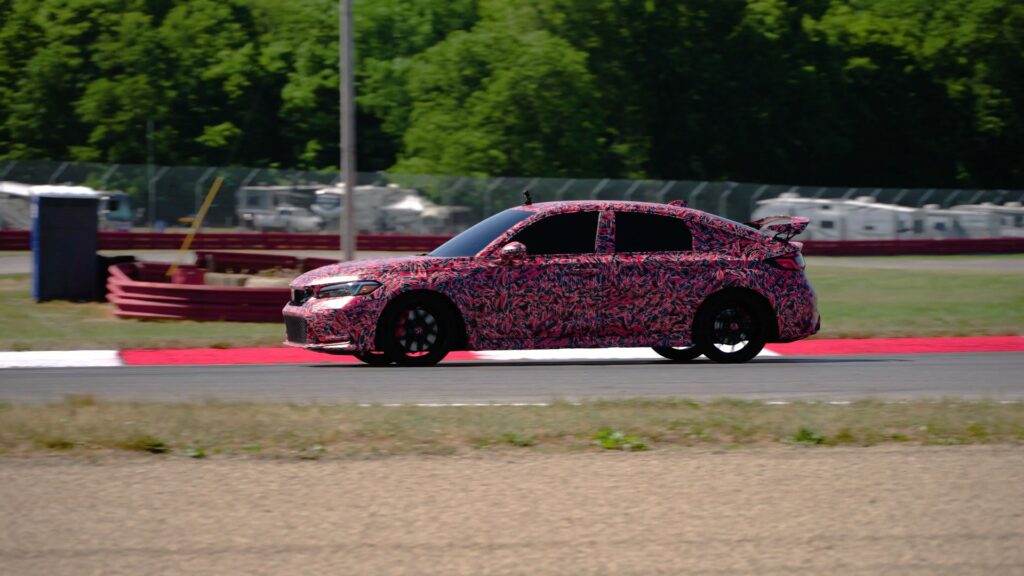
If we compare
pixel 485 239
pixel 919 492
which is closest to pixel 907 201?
pixel 485 239

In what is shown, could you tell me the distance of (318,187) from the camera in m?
46.8

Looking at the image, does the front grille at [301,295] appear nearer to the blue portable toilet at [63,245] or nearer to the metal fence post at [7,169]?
the blue portable toilet at [63,245]

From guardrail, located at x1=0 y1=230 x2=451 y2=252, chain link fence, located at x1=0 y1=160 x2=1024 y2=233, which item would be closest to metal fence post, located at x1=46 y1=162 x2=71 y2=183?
chain link fence, located at x1=0 y1=160 x2=1024 y2=233

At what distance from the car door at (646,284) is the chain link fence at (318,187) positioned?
104 feet

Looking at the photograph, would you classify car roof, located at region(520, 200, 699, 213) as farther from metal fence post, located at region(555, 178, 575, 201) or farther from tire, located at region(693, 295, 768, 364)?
metal fence post, located at region(555, 178, 575, 201)

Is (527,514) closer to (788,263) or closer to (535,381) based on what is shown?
(535,381)

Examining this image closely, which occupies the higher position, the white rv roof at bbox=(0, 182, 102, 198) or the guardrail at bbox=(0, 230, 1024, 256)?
the white rv roof at bbox=(0, 182, 102, 198)

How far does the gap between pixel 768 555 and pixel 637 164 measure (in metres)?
65.8

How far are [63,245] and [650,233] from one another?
38.0 feet

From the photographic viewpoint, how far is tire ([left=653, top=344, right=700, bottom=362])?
542 inches

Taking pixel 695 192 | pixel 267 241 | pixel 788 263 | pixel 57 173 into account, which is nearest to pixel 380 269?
pixel 788 263

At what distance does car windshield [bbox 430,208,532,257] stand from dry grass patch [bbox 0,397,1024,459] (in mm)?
3520

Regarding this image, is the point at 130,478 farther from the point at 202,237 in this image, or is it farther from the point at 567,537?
the point at 202,237

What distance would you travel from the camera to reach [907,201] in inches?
2084
